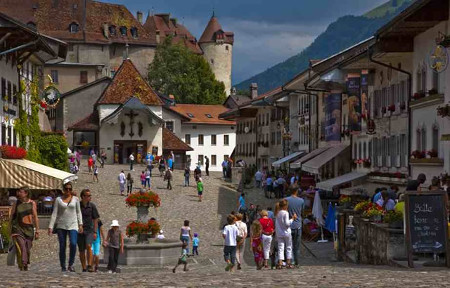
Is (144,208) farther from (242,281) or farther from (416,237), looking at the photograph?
(242,281)

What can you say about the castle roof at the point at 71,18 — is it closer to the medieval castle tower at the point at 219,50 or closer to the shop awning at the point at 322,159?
the medieval castle tower at the point at 219,50

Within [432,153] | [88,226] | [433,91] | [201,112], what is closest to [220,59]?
[201,112]

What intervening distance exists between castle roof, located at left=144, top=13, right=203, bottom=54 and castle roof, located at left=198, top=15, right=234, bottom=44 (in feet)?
6.49

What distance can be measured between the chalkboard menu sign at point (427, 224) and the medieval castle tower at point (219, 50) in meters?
146

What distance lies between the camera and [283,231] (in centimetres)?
2211

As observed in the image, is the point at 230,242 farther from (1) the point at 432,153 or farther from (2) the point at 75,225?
(1) the point at 432,153

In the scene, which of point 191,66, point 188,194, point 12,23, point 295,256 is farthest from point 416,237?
point 191,66

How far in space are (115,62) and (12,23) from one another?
94.1 m

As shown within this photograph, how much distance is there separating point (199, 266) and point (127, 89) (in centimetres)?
6726

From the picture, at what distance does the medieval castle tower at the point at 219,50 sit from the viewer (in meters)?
167

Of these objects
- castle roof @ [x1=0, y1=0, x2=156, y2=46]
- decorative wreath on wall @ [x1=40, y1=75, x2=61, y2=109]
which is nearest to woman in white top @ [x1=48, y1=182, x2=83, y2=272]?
decorative wreath on wall @ [x1=40, y1=75, x2=61, y2=109]

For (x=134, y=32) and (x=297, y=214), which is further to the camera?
(x=134, y=32)

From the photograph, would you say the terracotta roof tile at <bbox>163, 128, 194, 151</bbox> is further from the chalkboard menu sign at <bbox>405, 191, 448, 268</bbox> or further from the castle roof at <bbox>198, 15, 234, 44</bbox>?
the chalkboard menu sign at <bbox>405, 191, 448, 268</bbox>

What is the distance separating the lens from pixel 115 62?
138m
